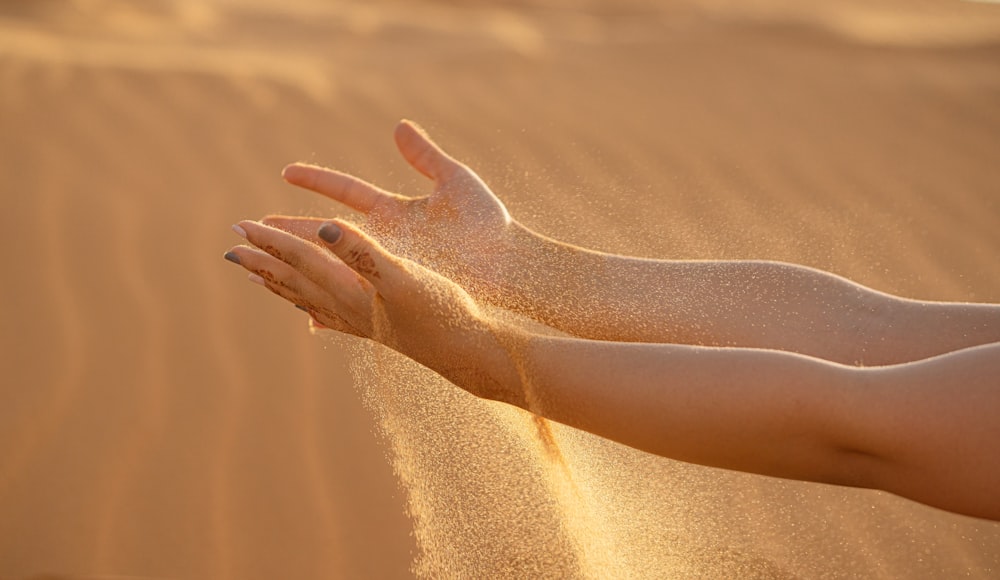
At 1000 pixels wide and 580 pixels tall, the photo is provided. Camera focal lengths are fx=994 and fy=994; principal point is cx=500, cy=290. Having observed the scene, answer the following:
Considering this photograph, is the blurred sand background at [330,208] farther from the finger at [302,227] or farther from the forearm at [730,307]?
the finger at [302,227]

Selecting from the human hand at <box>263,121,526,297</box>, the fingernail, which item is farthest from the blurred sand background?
the fingernail

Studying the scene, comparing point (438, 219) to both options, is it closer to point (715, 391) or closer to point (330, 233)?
point (330, 233)

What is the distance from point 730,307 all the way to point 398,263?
37.9 inches

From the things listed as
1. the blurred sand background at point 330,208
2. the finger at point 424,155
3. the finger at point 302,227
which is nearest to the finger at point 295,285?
the finger at point 302,227

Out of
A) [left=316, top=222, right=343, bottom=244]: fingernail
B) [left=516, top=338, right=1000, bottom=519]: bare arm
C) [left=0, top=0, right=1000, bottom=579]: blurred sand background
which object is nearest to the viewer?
[left=516, top=338, right=1000, bottom=519]: bare arm

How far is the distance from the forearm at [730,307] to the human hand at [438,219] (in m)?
0.06

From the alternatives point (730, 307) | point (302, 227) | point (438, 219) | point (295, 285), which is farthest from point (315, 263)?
point (730, 307)

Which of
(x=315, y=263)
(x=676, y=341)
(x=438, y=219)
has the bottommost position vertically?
(x=676, y=341)

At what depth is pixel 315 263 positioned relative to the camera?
77.1 inches

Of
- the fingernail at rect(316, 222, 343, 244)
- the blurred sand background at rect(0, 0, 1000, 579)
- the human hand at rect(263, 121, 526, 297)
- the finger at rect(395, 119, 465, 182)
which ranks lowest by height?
the blurred sand background at rect(0, 0, 1000, 579)

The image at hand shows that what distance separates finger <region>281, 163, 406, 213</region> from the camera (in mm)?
2625

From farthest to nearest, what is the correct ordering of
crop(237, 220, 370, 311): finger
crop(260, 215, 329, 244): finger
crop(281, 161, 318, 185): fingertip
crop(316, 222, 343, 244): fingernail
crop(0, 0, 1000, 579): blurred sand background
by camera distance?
crop(0, 0, 1000, 579): blurred sand background
crop(281, 161, 318, 185): fingertip
crop(260, 215, 329, 244): finger
crop(237, 220, 370, 311): finger
crop(316, 222, 343, 244): fingernail

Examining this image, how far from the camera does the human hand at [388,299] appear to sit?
5.99 feet

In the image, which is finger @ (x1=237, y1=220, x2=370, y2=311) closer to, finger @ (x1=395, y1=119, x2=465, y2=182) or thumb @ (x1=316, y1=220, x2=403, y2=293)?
thumb @ (x1=316, y1=220, x2=403, y2=293)
